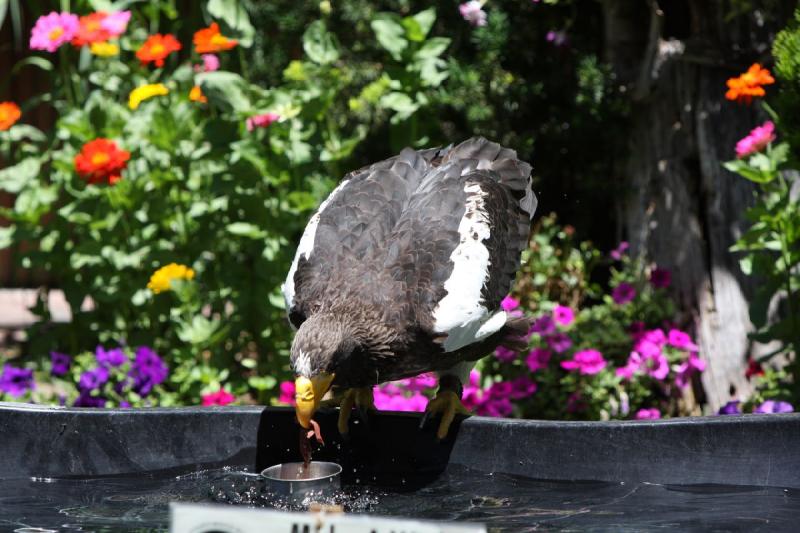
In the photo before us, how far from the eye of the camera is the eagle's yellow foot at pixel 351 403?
9.59ft

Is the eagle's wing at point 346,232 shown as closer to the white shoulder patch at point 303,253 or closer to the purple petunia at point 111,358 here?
the white shoulder patch at point 303,253

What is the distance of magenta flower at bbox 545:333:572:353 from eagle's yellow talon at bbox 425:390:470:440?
1303mm

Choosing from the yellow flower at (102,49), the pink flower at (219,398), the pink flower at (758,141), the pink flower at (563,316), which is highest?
the yellow flower at (102,49)

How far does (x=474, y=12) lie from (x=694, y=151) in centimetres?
131

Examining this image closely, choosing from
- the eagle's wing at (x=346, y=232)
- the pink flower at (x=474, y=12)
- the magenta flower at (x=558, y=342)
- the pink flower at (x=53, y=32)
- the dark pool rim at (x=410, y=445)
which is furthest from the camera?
the pink flower at (x=474, y=12)

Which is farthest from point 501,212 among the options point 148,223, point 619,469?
point 148,223

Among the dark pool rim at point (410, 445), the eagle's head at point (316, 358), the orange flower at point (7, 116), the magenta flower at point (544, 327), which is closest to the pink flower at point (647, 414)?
the magenta flower at point (544, 327)

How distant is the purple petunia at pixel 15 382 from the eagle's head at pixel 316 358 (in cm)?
191

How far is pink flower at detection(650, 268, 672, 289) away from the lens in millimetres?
4891

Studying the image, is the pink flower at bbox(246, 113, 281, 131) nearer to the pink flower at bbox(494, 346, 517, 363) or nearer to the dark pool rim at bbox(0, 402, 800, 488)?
the pink flower at bbox(494, 346, 517, 363)

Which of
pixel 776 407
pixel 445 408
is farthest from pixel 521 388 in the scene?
pixel 445 408

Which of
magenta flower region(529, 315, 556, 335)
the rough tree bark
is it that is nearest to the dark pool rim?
magenta flower region(529, 315, 556, 335)

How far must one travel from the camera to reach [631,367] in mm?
4402

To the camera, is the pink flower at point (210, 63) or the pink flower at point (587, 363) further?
the pink flower at point (210, 63)
